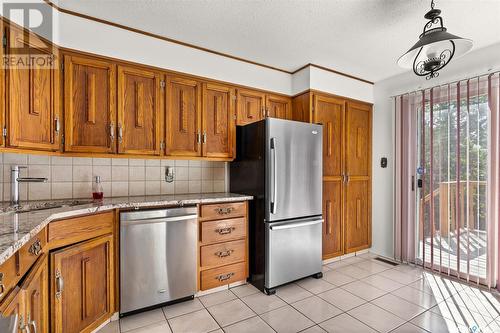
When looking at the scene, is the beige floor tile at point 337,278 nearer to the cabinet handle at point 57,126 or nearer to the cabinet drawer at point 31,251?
the cabinet drawer at point 31,251

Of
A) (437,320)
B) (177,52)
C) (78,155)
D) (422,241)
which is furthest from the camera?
(422,241)

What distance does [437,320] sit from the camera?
1.94 metres

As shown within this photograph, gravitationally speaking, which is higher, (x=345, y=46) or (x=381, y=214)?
(x=345, y=46)

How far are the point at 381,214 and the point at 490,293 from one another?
132cm

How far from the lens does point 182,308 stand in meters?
2.13

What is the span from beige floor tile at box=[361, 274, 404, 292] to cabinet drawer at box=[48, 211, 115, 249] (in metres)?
2.52

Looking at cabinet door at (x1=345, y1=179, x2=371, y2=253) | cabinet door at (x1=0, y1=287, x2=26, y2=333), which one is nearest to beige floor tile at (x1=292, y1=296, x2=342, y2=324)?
cabinet door at (x1=345, y1=179, x2=371, y2=253)

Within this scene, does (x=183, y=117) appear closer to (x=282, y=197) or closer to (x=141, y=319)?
(x=282, y=197)

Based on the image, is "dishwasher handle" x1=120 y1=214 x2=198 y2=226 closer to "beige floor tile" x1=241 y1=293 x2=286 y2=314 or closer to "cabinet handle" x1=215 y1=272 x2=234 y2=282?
"cabinet handle" x1=215 y1=272 x2=234 y2=282

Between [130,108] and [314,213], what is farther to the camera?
[314,213]

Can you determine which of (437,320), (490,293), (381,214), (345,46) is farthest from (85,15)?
(490,293)

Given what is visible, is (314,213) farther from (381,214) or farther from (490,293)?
(490,293)

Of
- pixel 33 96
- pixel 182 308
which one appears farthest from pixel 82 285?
pixel 33 96

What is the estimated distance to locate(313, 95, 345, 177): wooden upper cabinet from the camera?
3.09 meters
